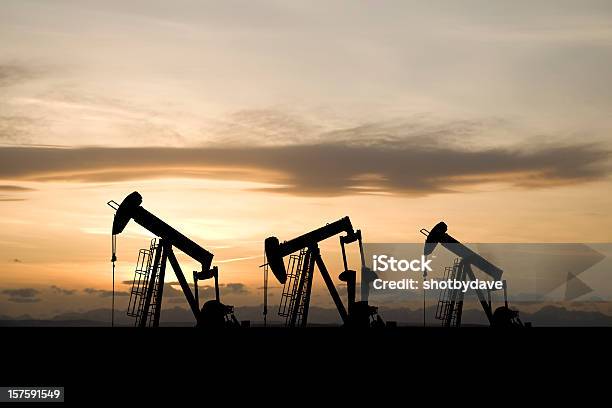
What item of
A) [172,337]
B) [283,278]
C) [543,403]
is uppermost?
[283,278]

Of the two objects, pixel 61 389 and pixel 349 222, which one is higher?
pixel 349 222

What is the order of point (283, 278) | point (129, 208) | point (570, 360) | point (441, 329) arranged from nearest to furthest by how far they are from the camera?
point (570, 360), point (129, 208), point (283, 278), point (441, 329)

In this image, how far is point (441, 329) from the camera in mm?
37531

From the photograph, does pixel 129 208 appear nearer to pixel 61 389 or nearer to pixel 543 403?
pixel 61 389

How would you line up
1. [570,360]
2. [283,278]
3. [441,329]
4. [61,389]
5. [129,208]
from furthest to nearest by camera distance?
[441,329] → [283,278] → [129,208] → [570,360] → [61,389]

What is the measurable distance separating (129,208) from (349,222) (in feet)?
32.0

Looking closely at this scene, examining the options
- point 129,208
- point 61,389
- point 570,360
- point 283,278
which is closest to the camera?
point 61,389

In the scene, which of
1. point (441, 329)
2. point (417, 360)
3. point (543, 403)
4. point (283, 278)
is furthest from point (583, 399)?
point (441, 329)

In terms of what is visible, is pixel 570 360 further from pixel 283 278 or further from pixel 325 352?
pixel 283 278

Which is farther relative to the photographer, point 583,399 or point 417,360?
point 417,360

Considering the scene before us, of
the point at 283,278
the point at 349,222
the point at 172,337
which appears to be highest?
the point at 349,222

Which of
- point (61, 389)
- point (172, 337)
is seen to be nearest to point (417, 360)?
point (172, 337)

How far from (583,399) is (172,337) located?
1612 cm

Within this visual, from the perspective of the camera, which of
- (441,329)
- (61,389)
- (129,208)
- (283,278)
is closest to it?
(61,389)
